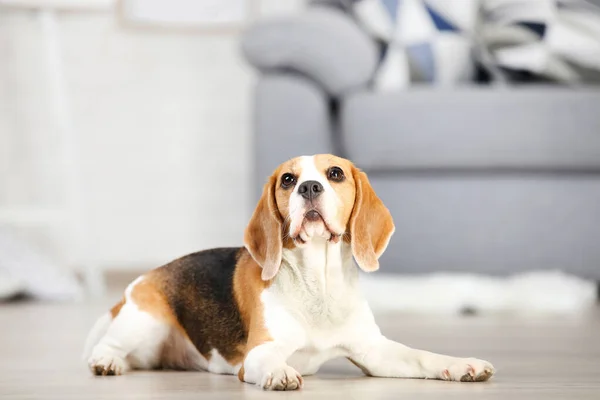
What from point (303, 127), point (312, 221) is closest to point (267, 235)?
point (312, 221)

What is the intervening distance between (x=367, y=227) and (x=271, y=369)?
0.30 m

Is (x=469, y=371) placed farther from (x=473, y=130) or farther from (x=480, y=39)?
(x=480, y=39)

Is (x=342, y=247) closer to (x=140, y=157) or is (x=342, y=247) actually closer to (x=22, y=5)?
(x=22, y=5)

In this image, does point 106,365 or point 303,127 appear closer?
point 106,365

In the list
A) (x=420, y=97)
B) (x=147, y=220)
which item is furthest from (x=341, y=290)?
(x=147, y=220)

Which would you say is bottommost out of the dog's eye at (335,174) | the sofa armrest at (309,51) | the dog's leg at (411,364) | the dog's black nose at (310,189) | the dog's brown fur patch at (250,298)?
the dog's leg at (411,364)

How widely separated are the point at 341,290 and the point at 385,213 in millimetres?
146

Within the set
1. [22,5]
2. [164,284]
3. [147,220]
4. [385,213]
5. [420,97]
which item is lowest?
[147,220]

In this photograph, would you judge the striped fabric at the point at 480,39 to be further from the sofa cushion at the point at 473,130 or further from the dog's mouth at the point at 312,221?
the dog's mouth at the point at 312,221

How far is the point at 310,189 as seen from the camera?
1.34 m

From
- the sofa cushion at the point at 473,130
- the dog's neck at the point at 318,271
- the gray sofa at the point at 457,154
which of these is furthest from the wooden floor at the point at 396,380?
the sofa cushion at the point at 473,130

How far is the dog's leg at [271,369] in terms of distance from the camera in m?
1.22

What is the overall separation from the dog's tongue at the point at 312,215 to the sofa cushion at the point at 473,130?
132cm

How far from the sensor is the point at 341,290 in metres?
1.39
